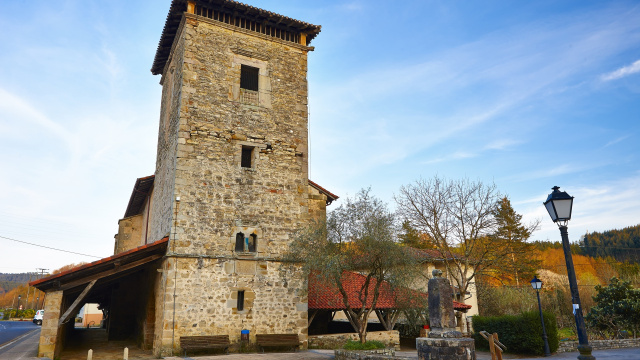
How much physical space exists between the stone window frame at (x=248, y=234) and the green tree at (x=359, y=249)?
1150 millimetres

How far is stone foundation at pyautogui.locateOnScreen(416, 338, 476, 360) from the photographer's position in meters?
6.79

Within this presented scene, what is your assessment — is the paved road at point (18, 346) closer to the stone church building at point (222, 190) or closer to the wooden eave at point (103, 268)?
the stone church building at point (222, 190)

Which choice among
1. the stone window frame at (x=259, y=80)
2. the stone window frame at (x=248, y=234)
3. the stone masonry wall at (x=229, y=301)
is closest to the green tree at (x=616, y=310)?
the stone masonry wall at (x=229, y=301)

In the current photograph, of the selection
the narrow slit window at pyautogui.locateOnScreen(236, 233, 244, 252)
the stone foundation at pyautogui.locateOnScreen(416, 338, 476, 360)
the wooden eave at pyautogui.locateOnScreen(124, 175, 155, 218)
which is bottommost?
the stone foundation at pyautogui.locateOnScreen(416, 338, 476, 360)

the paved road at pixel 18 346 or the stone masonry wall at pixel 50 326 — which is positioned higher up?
the stone masonry wall at pixel 50 326

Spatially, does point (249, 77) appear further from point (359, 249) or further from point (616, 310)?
point (616, 310)

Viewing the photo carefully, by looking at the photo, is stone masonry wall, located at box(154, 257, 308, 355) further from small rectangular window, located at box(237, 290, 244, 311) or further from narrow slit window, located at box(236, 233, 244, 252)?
narrow slit window, located at box(236, 233, 244, 252)

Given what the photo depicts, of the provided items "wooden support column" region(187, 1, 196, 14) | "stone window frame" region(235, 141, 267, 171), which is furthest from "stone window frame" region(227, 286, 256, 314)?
"wooden support column" region(187, 1, 196, 14)

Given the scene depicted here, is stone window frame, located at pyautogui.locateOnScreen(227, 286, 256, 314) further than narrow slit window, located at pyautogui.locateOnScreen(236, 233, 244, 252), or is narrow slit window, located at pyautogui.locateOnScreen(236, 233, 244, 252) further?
narrow slit window, located at pyautogui.locateOnScreen(236, 233, 244, 252)

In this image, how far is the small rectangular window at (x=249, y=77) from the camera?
15891mm

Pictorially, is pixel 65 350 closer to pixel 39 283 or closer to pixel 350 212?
pixel 39 283

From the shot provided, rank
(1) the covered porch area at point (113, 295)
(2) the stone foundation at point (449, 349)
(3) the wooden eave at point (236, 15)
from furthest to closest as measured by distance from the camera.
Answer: (3) the wooden eave at point (236, 15)
(1) the covered porch area at point (113, 295)
(2) the stone foundation at point (449, 349)

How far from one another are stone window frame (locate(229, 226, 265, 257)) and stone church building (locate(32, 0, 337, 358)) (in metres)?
0.04

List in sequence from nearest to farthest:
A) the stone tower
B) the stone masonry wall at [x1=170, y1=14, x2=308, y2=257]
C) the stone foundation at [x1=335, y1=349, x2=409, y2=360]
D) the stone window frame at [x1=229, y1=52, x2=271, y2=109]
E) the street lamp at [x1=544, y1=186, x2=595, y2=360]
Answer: the street lamp at [x1=544, y1=186, x2=595, y2=360] → the stone foundation at [x1=335, y1=349, x2=409, y2=360] → the stone tower → the stone masonry wall at [x1=170, y1=14, x2=308, y2=257] → the stone window frame at [x1=229, y1=52, x2=271, y2=109]
